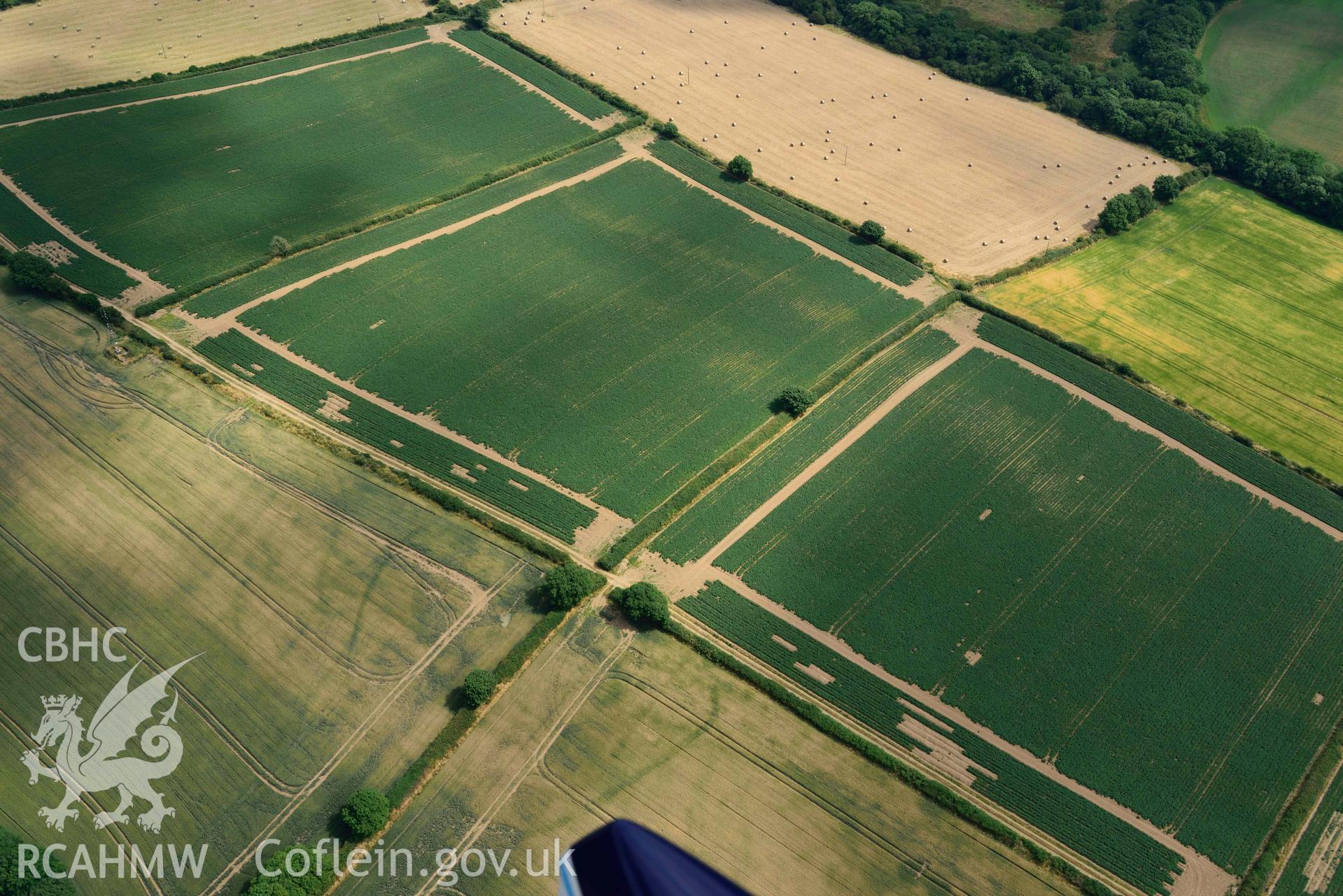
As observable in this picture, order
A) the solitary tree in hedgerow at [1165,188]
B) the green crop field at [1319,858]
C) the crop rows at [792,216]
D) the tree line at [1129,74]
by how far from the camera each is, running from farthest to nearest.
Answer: the tree line at [1129,74] < the solitary tree in hedgerow at [1165,188] < the crop rows at [792,216] < the green crop field at [1319,858]

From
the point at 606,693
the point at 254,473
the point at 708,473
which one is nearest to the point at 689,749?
the point at 606,693

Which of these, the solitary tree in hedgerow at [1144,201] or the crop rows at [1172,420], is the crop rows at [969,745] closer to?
the crop rows at [1172,420]

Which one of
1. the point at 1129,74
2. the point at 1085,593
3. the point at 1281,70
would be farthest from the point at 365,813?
the point at 1281,70

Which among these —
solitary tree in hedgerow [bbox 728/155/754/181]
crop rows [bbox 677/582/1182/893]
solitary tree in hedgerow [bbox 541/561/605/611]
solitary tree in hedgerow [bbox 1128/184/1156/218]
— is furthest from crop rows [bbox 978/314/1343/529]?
solitary tree in hedgerow [bbox 541/561/605/611]

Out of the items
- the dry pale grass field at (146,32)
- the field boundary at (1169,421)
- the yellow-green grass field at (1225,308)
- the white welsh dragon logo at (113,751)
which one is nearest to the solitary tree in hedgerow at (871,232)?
the field boundary at (1169,421)

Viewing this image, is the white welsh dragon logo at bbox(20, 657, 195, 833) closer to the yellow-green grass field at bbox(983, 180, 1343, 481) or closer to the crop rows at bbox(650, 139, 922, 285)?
the crop rows at bbox(650, 139, 922, 285)

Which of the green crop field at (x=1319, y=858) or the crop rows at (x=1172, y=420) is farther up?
the crop rows at (x=1172, y=420)

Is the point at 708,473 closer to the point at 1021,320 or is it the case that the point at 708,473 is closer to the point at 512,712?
the point at 512,712
